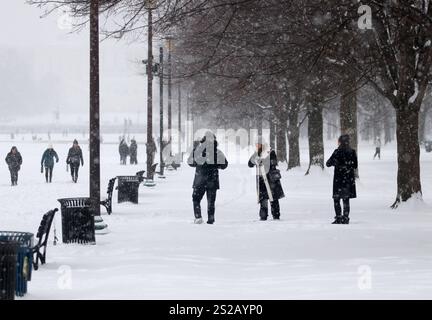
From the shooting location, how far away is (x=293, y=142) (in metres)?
41.0

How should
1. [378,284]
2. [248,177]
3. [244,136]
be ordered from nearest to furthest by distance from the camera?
[378,284]
[248,177]
[244,136]

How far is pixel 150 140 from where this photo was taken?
112 ft

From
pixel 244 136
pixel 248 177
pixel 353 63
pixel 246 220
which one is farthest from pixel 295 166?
pixel 244 136

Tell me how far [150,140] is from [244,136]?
48.5 meters

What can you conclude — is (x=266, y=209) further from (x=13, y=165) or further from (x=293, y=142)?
(x=293, y=142)

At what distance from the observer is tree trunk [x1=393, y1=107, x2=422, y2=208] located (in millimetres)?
19734

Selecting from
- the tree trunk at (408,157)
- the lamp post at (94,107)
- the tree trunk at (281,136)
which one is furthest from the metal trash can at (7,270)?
the tree trunk at (281,136)

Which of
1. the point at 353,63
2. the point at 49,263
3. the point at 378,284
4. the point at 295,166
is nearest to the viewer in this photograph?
the point at 378,284

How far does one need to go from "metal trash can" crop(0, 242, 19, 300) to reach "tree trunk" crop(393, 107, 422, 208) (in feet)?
42.7

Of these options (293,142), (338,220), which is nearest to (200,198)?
(338,220)

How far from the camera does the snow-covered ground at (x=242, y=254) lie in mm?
9461

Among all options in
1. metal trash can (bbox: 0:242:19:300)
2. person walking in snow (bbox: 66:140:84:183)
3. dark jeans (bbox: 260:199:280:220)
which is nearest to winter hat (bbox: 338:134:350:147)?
dark jeans (bbox: 260:199:280:220)
